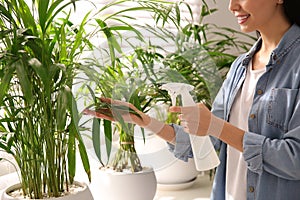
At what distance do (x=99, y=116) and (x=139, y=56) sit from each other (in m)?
0.21

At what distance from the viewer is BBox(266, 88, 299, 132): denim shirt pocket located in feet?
4.49

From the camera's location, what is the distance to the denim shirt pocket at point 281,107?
1367 mm

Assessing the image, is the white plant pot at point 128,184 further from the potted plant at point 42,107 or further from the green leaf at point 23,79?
the green leaf at point 23,79

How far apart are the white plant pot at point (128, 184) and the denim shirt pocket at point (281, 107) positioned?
1.28 feet

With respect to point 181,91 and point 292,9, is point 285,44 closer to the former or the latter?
point 292,9

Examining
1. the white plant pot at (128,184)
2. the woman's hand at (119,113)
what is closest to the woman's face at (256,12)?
the woman's hand at (119,113)

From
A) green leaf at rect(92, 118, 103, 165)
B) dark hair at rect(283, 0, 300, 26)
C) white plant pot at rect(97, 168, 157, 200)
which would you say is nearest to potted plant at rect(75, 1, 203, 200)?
green leaf at rect(92, 118, 103, 165)

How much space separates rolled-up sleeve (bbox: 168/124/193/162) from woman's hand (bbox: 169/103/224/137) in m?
0.14

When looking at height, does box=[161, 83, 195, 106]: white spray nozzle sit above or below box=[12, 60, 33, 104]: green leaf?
below

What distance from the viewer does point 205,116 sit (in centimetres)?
132

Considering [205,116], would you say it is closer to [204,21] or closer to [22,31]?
[22,31]

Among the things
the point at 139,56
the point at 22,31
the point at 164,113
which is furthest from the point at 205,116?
the point at 22,31

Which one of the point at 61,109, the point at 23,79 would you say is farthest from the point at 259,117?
the point at 23,79

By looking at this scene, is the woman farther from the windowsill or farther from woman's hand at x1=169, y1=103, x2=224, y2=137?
the windowsill
